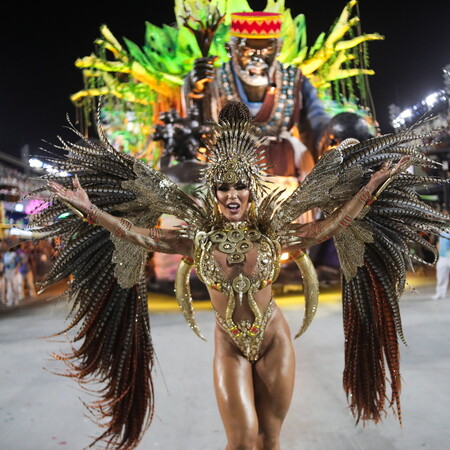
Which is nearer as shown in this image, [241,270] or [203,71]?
[241,270]

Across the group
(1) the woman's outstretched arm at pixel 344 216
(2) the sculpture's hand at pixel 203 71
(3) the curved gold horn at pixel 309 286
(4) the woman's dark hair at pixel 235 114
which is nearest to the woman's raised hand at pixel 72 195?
(4) the woman's dark hair at pixel 235 114

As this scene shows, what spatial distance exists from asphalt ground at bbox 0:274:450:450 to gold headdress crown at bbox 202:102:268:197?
116 centimetres

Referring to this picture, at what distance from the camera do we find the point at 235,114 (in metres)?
2.67

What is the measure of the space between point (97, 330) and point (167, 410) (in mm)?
1241

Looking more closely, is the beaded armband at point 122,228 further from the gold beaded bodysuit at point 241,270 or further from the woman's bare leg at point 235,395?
the woman's bare leg at point 235,395

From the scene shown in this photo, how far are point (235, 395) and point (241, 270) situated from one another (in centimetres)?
61

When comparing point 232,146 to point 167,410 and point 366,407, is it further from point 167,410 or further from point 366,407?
point 167,410

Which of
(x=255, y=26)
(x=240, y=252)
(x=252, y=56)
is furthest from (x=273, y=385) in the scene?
(x=255, y=26)

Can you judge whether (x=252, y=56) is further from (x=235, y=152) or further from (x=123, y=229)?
(x=123, y=229)

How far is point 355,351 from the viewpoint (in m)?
2.90

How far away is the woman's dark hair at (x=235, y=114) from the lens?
2664 millimetres

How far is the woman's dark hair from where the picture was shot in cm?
266

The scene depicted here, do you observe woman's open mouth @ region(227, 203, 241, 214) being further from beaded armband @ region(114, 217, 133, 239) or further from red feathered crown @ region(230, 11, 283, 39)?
red feathered crown @ region(230, 11, 283, 39)

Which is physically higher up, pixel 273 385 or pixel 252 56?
pixel 252 56
